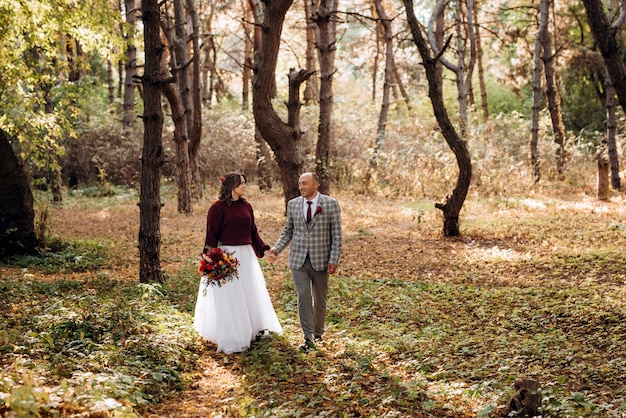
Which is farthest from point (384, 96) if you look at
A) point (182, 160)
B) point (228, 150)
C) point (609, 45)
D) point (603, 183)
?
point (609, 45)

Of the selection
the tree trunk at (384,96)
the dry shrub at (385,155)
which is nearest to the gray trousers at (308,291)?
the dry shrub at (385,155)

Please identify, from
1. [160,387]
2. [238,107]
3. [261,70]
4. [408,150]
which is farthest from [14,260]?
[238,107]

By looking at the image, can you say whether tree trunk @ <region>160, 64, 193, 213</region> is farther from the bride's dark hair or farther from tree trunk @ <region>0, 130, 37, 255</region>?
the bride's dark hair

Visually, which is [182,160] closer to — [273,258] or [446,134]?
[446,134]

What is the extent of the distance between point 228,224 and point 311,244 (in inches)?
43.4

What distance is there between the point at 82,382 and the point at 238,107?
1135 inches

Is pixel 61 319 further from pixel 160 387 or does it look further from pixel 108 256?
pixel 108 256

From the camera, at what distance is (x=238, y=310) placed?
302 inches

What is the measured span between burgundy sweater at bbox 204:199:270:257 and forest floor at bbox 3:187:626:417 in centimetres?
134

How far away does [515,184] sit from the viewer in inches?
854

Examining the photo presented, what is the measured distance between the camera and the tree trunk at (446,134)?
13.9 metres

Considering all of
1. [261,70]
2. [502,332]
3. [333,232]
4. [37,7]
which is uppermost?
[37,7]

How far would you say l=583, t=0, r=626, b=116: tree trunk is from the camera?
7.33m

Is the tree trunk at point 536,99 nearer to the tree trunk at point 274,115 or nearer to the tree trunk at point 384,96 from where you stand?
the tree trunk at point 384,96
